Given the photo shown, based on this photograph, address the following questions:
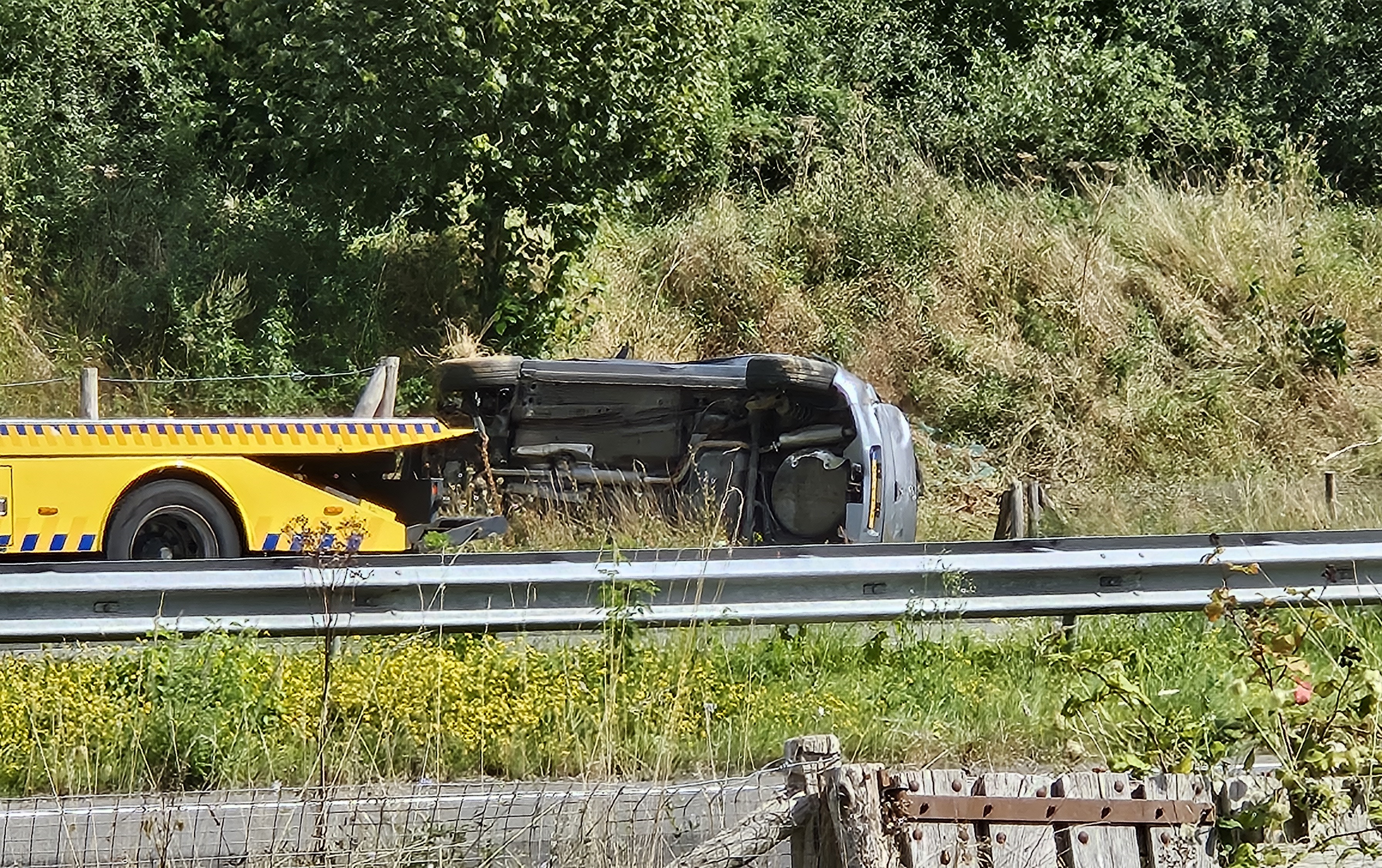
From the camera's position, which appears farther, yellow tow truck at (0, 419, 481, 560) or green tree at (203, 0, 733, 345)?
green tree at (203, 0, 733, 345)

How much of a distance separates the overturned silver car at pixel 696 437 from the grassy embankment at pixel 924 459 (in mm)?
587

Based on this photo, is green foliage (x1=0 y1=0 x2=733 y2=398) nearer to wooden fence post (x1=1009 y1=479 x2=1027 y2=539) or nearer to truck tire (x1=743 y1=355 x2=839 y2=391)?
truck tire (x1=743 y1=355 x2=839 y2=391)

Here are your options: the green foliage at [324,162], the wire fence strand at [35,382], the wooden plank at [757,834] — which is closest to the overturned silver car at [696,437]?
the green foliage at [324,162]

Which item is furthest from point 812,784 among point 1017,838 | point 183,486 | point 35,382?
point 35,382

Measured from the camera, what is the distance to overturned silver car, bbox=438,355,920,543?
38.8 feet

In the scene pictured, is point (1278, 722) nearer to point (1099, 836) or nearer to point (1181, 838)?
point (1181, 838)

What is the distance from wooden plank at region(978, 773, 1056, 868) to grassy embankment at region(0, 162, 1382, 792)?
2024 mm

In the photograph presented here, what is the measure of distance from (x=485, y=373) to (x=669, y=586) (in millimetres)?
5052

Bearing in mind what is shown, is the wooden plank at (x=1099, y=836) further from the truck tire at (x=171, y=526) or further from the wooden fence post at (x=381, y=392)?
the wooden fence post at (x=381, y=392)

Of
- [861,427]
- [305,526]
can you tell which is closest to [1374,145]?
[861,427]

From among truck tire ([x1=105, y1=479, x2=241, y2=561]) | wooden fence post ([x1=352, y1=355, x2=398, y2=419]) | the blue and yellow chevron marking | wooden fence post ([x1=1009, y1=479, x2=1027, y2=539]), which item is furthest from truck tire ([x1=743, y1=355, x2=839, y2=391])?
truck tire ([x1=105, y1=479, x2=241, y2=561])

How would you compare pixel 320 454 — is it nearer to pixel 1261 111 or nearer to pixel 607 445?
pixel 607 445

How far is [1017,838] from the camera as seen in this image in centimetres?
368

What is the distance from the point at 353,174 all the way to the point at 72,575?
32.3 feet
